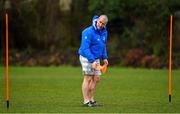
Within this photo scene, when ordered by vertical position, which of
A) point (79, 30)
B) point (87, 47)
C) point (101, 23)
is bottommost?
point (87, 47)

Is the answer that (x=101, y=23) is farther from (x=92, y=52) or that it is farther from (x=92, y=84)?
(x=92, y=84)

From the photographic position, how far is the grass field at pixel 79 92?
1555 centimetres

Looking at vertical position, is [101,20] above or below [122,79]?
above

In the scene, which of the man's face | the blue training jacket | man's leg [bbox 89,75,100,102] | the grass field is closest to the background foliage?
the grass field

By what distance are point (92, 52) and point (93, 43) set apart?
0.62ft

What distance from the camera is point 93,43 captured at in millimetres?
15969

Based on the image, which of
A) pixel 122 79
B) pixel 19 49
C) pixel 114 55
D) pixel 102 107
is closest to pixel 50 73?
pixel 122 79

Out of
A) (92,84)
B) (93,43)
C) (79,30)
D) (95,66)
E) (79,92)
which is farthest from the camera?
(79,30)

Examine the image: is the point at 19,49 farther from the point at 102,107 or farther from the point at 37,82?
the point at 102,107

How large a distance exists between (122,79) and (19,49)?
1356 centimetres

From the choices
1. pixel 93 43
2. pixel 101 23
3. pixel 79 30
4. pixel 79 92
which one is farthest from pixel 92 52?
pixel 79 30

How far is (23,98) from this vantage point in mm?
17859

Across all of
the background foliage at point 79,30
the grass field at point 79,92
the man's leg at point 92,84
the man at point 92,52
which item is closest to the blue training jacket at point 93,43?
the man at point 92,52

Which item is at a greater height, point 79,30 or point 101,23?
point 101,23
